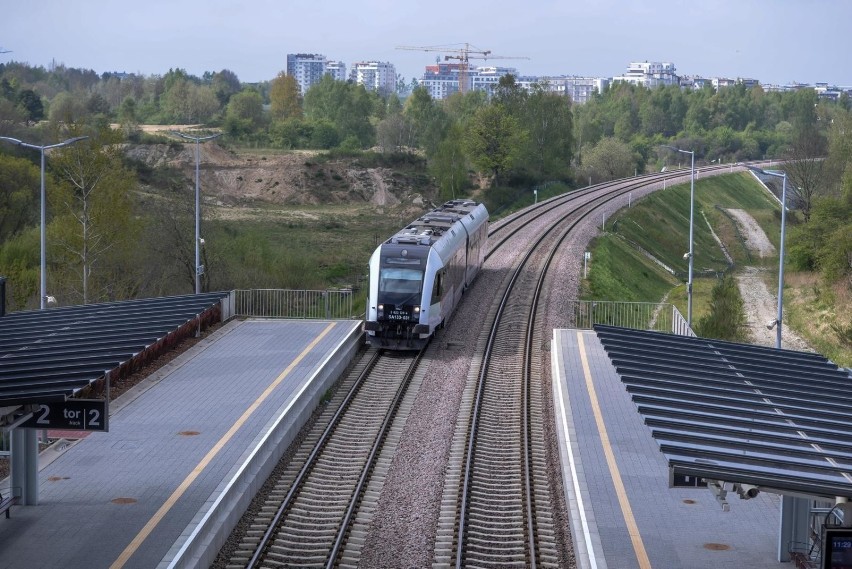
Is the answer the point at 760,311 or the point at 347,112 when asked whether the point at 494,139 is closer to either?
the point at 760,311

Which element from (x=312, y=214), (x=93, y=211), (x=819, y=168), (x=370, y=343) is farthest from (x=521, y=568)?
(x=819, y=168)

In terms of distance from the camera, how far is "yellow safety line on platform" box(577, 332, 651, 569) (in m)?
15.7

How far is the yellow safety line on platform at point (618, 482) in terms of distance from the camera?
51.5 feet

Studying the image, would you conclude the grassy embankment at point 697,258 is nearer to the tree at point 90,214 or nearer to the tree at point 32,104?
the tree at point 90,214

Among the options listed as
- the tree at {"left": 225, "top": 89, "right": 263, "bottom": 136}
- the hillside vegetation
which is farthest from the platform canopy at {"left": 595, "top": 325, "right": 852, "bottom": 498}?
the tree at {"left": 225, "top": 89, "right": 263, "bottom": 136}

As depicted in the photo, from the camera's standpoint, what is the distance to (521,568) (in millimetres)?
16172

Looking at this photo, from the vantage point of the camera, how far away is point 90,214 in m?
35.9

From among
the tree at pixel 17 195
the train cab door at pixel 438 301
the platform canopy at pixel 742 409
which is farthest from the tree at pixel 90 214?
the platform canopy at pixel 742 409

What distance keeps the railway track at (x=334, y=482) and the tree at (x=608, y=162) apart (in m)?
82.8

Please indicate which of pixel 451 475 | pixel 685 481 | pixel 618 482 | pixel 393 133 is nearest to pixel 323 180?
pixel 393 133

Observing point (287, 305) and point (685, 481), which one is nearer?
point (685, 481)

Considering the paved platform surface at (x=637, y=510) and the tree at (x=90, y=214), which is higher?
the tree at (x=90, y=214)

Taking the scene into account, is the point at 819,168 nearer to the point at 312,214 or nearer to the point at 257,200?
the point at 312,214

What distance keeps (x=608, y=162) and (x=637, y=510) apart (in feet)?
310
